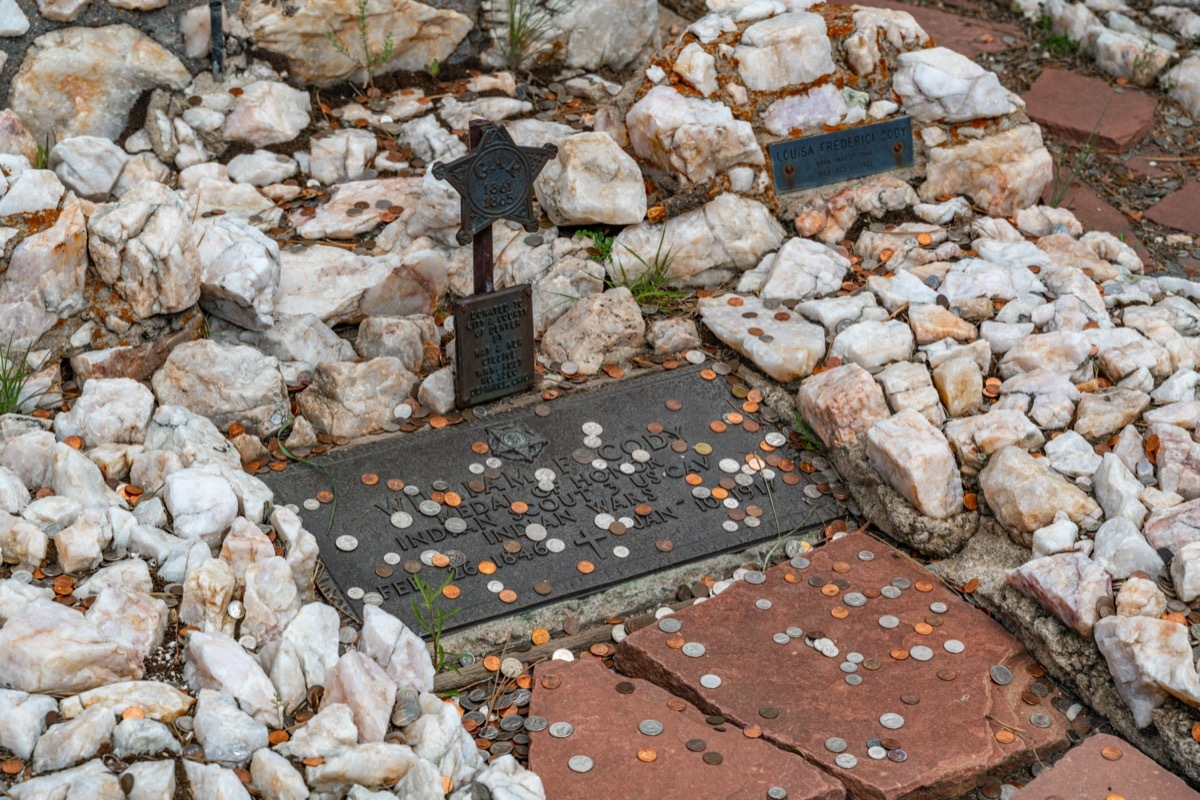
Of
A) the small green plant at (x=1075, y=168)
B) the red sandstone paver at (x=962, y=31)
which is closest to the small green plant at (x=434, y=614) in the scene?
the small green plant at (x=1075, y=168)

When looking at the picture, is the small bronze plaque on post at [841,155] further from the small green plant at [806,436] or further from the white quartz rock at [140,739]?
the white quartz rock at [140,739]

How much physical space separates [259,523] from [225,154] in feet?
5.87

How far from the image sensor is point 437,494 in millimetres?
3289

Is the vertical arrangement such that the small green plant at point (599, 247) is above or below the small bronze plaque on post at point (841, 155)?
below

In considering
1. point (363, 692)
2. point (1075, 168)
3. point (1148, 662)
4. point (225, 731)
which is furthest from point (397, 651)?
point (1075, 168)

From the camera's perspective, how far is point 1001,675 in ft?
9.53

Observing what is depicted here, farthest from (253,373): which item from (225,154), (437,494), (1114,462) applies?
(1114,462)

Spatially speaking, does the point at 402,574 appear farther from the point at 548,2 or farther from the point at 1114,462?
the point at 548,2

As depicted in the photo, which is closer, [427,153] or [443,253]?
[443,253]

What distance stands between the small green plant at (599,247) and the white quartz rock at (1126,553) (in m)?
1.62

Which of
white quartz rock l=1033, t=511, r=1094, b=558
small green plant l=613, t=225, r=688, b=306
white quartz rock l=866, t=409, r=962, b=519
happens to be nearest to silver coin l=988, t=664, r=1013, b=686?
white quartz rock l=1033, t=511, r=1094, b=558

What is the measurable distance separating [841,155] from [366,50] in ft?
5.23

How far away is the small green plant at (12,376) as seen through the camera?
10.4ft

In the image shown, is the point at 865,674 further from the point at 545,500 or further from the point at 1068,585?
the point at 545,500
